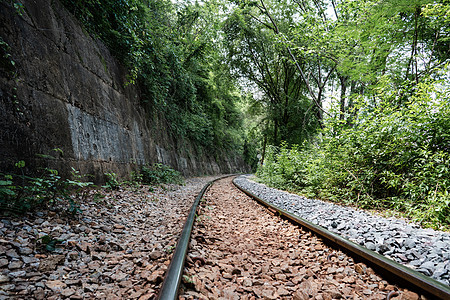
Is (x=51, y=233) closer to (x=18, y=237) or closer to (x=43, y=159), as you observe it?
(x=18, y=237)

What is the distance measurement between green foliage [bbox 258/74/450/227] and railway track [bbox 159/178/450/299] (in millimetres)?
1848

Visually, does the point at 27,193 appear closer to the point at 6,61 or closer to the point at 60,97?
the point at 6,61

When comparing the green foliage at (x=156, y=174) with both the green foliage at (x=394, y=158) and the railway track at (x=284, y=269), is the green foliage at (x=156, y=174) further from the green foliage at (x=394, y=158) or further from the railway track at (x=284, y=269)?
the green foliage at (x=394, y=158)

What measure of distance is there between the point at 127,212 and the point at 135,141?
12.8 ft

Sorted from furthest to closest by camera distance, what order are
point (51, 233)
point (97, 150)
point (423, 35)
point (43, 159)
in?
point (423, 35) → point (97, 150) → point (43, 159) → point (51, 233)

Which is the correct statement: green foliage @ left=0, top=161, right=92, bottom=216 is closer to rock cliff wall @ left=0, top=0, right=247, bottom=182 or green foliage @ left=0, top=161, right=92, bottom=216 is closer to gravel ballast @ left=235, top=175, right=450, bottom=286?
rock cliff wall @ left=0, top=0, right=247, bottom=182

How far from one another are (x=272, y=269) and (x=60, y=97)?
4.46 metres

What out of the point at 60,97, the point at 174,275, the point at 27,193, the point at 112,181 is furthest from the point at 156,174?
the point at 174,275

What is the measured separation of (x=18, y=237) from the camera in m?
1.96

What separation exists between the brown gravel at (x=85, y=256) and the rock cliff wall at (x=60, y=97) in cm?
110

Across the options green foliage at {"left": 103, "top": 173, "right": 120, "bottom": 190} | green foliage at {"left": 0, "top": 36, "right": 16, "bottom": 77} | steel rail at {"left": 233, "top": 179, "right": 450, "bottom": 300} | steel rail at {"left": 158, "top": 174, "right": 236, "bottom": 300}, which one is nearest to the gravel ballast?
steel rail at {"left": 233, "top": 179, "right": 450, "bottom": 300}

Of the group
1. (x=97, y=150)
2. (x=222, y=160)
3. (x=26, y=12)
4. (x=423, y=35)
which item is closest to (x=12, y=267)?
(x=97, y=150)

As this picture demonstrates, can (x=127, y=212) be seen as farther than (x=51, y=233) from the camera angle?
Yes

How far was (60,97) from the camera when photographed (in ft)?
12.4
